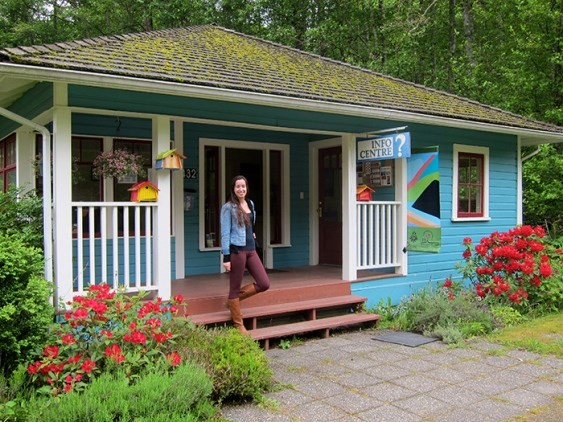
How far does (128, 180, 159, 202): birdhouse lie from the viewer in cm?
568

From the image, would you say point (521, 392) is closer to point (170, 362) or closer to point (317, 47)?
point (170, 362)

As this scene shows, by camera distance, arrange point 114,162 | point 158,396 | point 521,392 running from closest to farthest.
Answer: point 158,396
point 521,392
point 114,162

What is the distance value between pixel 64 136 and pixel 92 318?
2017 millimetres

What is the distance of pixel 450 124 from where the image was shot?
8406 mm

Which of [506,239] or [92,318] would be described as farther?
[506,239]

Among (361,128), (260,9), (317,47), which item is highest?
(260,9)

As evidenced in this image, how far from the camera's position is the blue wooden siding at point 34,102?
5.56 meters

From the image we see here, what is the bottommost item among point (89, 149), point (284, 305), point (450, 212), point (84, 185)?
point (284, 305)

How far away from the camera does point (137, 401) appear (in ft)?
11.2

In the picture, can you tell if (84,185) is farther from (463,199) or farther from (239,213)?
(463,199)

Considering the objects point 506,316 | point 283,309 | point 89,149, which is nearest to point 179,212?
point 89,149

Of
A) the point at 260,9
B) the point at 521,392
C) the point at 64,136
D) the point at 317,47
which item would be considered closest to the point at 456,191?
the point at 521,392

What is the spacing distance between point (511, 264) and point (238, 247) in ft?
14.2

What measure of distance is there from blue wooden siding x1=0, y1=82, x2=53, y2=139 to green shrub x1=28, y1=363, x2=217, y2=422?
3.24m
